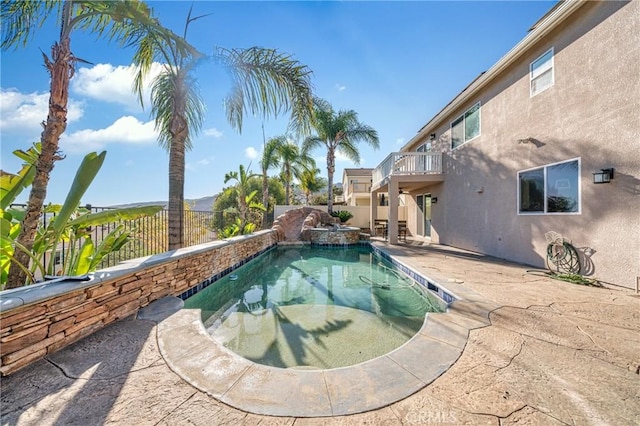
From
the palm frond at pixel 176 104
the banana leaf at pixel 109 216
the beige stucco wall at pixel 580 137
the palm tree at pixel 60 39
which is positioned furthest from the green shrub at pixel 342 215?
the banana leaf at pixel 109 216

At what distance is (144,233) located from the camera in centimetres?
654

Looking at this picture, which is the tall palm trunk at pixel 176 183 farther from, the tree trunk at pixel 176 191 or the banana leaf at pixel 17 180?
the banana leaf at pixel 17 180

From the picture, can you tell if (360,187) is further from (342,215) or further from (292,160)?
(292,160)

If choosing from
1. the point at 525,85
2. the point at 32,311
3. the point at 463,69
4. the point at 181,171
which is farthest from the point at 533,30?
the point at 32,311

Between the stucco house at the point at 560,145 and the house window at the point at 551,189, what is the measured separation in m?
0.03

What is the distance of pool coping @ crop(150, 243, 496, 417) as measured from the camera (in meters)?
2.22

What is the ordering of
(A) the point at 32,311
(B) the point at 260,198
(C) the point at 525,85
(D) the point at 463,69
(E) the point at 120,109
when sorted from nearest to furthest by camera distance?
(A) the point at 32,311 < (C) the point at 525,85 < (E) the point at 120,109 < (D) the point at 463,69 < (B) the point at 260,198

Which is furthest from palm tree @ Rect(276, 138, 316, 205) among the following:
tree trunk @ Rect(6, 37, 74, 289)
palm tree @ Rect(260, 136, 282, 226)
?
tree trunk @ Rect(6, 37, 74, 289)

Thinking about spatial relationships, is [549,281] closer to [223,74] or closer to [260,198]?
[223,74]

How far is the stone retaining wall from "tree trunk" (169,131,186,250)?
107 centimetres

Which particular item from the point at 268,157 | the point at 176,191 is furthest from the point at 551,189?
the point at 268,157

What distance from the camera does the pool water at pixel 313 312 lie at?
12.6 feet

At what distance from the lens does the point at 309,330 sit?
4.57m

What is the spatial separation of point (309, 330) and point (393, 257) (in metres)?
5.62
